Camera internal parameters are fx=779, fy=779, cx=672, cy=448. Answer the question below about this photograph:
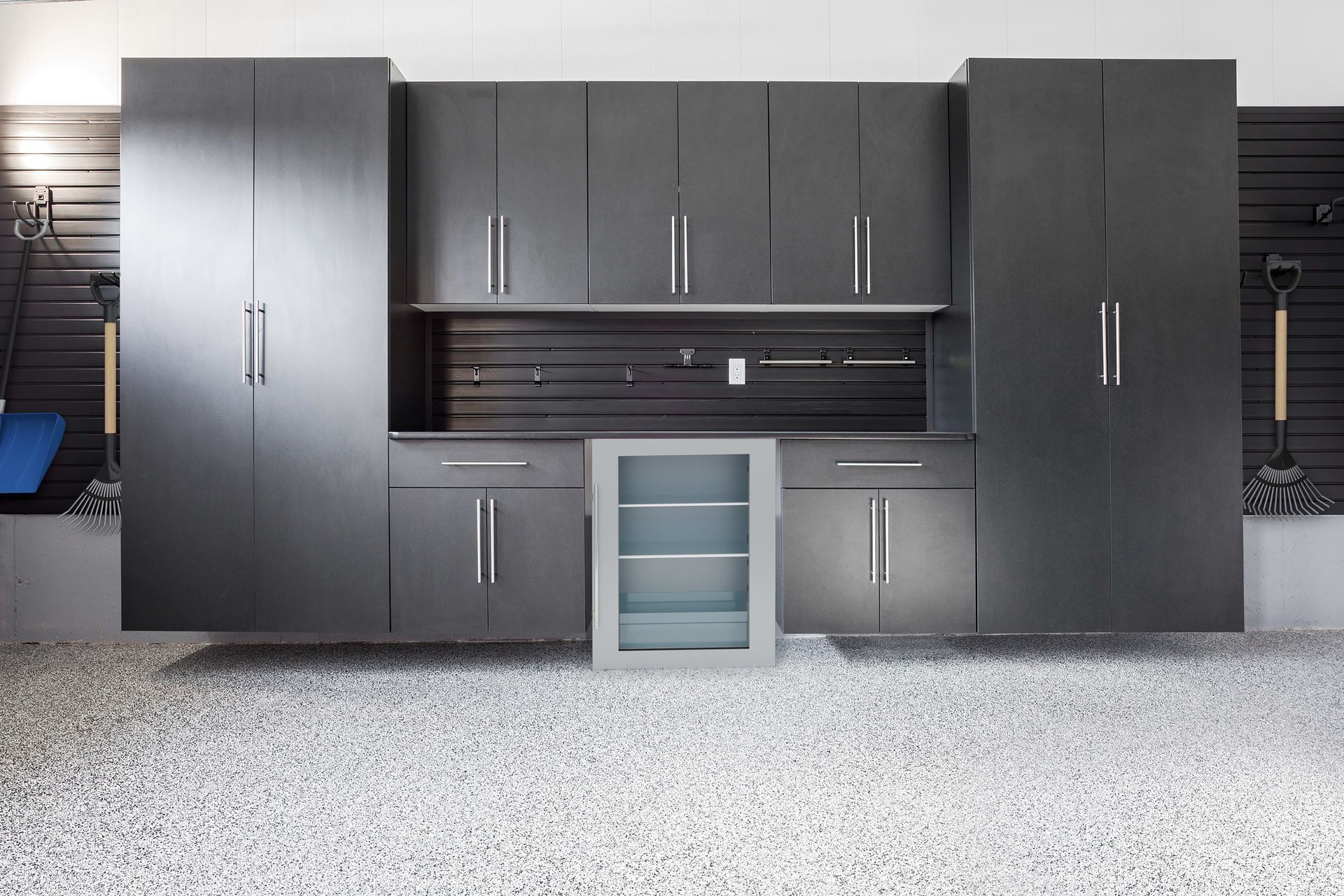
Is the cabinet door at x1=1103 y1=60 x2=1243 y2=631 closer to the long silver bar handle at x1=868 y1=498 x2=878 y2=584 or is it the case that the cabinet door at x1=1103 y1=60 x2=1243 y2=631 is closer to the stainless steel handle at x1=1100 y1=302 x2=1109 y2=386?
the stainless steel handle at x1=1100 y1=302 x2=1109 y2=386

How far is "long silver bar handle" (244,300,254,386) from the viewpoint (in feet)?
10.2

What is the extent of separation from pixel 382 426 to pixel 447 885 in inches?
77.9

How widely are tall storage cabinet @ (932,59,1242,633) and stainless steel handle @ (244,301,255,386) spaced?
2939mm

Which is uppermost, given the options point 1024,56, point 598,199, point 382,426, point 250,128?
point 1024,56

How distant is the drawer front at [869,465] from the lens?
3.17 m

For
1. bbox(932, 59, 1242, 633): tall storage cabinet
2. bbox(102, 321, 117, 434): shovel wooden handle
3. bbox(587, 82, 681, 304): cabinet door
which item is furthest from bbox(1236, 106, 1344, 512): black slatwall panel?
bbox(102, 321, 117, 434): shovel wooden handle

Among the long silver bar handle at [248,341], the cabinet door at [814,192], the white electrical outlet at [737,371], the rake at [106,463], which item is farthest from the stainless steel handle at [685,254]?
the rake at [106,463]

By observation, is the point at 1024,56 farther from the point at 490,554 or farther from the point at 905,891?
the point at 905,891

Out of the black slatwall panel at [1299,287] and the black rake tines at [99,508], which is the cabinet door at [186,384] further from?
the black slatwall panel at [1299,287]

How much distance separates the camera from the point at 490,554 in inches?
123

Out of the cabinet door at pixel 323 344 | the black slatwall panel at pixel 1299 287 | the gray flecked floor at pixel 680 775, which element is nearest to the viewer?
the gray flecked floor at pixel 680 775

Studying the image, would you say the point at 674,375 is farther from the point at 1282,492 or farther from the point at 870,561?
the point at 1282,492

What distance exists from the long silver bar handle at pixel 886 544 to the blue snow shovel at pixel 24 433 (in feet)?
12.8

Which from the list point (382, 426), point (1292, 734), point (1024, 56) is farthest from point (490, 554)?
point (1024, 56)
